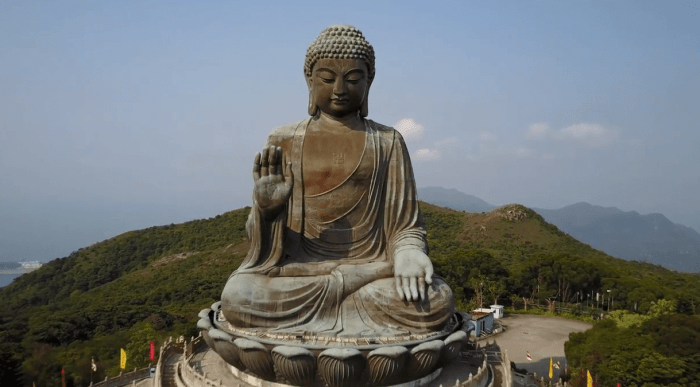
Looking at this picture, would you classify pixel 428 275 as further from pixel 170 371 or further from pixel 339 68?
pixel 170 371

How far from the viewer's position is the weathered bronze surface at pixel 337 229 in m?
7.27

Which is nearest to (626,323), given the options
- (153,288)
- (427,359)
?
(427,359)

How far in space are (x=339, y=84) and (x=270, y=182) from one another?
6.84 ft

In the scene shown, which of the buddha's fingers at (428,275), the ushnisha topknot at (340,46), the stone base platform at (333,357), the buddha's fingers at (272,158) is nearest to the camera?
the stone base platform at (333,357)

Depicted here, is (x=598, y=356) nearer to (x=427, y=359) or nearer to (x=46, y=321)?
(x=427, y=359)

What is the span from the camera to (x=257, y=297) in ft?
23.9

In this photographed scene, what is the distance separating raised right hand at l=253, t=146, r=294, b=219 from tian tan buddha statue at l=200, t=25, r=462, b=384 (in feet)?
0.05

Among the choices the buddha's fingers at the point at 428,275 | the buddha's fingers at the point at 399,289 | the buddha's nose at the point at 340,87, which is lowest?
the buddha's fingers at the point at 399,289

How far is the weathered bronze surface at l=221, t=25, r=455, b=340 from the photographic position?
7266mm

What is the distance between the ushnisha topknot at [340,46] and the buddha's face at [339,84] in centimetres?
9

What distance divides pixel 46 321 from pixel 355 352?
58.4 feet

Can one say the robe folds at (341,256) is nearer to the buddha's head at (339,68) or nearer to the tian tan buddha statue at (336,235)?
the tian tan buddha statue at (336,235)

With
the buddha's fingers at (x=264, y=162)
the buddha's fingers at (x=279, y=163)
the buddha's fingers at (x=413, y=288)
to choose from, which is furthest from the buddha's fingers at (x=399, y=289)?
the buddha's fingers at (x=264, y=162)

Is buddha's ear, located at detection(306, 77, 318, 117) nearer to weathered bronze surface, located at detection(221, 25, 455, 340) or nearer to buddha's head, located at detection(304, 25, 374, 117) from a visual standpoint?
weathered bronze surface, located at detection(221, 25, 455, 340)
